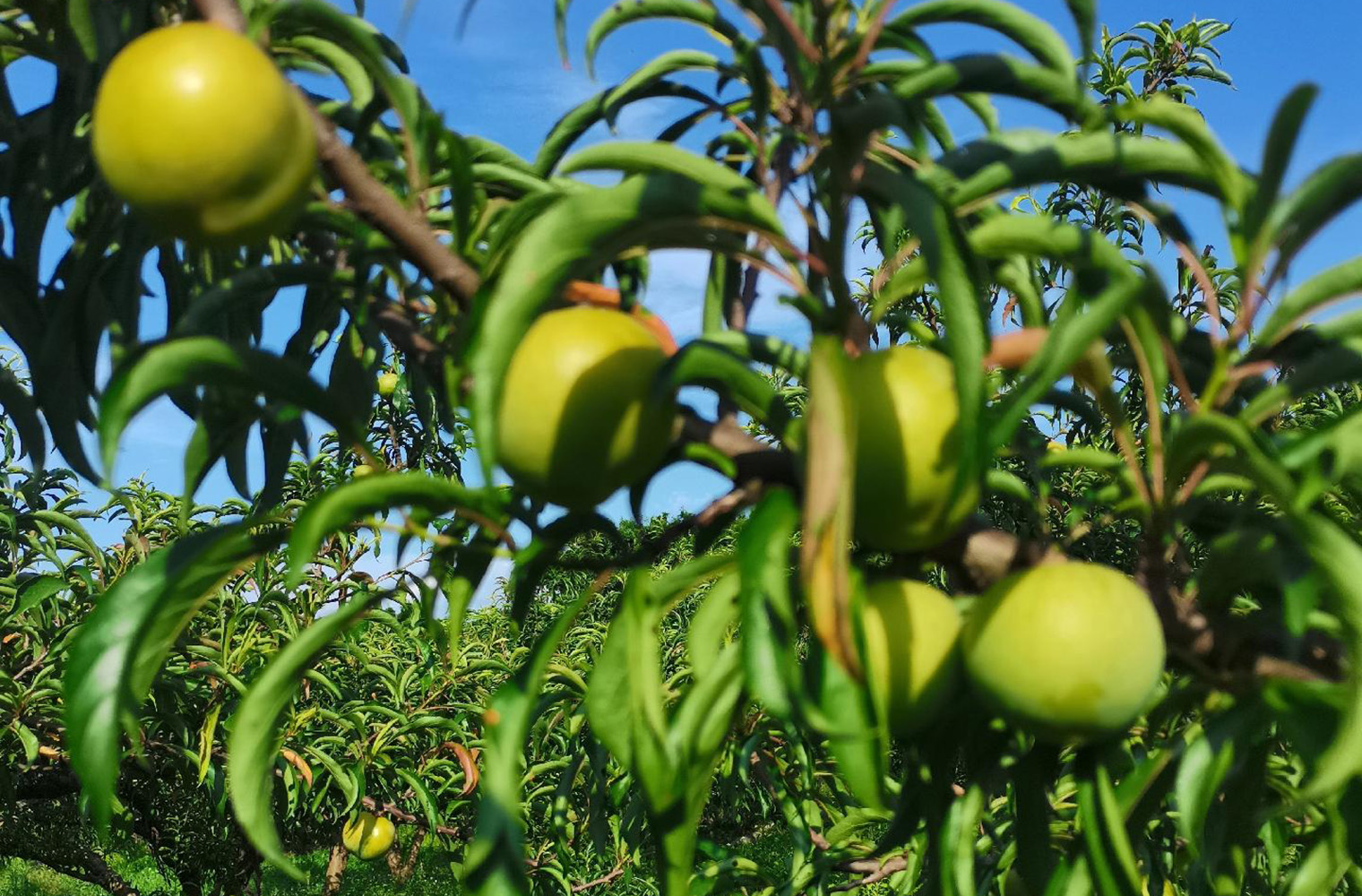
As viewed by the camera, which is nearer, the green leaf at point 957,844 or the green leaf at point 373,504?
the green leaf at point 373,504

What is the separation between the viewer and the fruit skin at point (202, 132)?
599 mm

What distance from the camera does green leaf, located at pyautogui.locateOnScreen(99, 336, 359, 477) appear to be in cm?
60

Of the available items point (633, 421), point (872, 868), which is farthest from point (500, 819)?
point (872, 868)

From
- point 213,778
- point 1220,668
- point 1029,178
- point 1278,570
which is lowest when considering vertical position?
point 213,778

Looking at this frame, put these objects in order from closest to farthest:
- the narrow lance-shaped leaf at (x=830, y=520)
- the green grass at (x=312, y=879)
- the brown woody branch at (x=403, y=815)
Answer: the narrow lance-shaped leaf at (x=830, y=520) < the brown woody branch at (x=403, y=815) < the green grass at (x=312, y=879)

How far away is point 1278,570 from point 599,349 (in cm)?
45

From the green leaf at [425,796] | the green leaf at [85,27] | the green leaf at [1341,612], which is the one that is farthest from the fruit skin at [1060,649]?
the green leaf at [425,796]

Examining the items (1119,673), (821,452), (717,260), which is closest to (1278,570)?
(1119,673)

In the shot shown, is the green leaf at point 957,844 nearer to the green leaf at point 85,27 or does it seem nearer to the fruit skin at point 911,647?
the fruit skin at point 911,647

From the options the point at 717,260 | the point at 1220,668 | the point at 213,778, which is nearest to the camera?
the point at 1220,668

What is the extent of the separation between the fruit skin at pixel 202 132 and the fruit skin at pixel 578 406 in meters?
0.18

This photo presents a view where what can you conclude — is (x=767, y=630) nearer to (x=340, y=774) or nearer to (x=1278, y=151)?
(x=1278, y=151)

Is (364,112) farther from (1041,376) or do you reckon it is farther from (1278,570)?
(1278,570)

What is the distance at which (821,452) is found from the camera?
481mm
